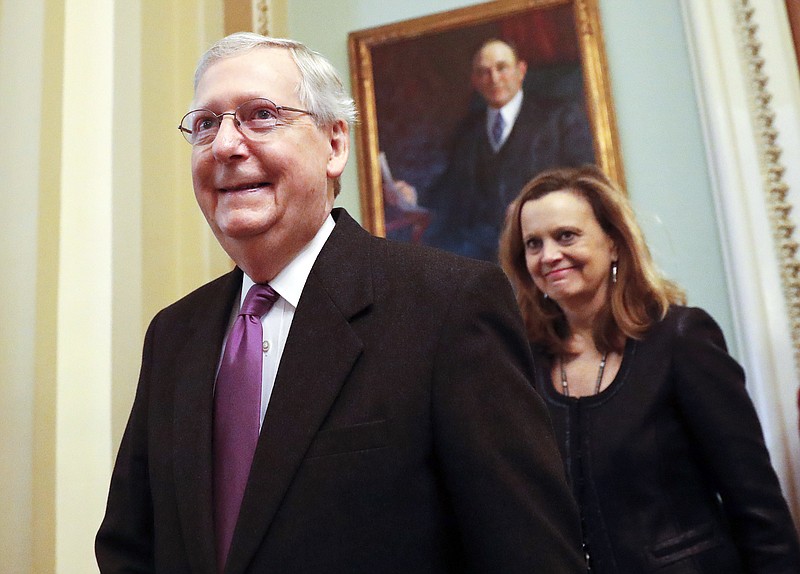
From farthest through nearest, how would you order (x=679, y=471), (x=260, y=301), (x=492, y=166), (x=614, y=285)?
(x=492, y=166), (x=614, y=285), (x=679, y=471), (x=260, y=301)

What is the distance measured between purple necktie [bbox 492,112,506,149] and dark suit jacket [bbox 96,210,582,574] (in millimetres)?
2419

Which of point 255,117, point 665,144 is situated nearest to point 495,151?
point 665,144

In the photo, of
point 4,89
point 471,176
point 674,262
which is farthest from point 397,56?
point 4,89

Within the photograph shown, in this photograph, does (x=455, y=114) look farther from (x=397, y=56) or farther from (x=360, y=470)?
(x=360, y=470)

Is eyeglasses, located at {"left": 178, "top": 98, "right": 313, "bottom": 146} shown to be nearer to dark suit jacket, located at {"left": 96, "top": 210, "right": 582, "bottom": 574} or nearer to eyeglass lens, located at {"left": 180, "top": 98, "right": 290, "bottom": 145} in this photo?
eyeglass lens, located at {"left": 180, "top": 98, "right": 290, "bottom": 145}

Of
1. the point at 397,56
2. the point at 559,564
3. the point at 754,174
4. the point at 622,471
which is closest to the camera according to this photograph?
the point at 559,564

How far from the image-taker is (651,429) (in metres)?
2.17

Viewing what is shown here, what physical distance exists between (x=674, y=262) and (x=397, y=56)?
1.76 metres

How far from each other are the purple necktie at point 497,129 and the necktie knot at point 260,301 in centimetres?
247

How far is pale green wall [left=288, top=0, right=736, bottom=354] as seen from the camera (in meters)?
3.35

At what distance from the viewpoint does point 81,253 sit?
7.68 ft

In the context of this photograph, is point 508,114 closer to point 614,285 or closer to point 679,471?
point 614,285

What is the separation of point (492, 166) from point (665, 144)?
80cm

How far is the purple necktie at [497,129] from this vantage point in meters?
3.74
